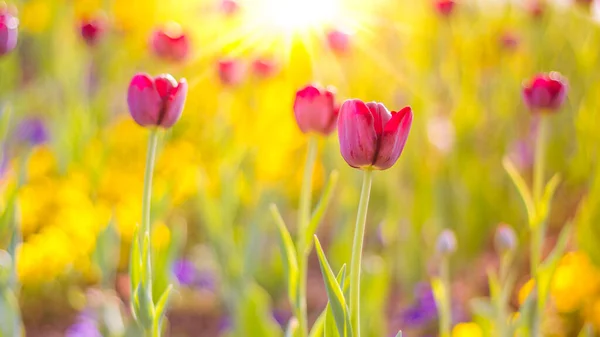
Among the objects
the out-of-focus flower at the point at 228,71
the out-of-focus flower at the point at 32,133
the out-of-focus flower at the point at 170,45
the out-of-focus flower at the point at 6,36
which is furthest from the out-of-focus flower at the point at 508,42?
the out-of-focus flower at the point at 32,133

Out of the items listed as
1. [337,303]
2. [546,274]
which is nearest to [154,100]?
[337,303]

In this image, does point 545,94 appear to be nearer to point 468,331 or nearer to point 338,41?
point 468,331

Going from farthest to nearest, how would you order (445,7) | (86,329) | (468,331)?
1. (445,7)
2. (86,329)
3. (468,331)

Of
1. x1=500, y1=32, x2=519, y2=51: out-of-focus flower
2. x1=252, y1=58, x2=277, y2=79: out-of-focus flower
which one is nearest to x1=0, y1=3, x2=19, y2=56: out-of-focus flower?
x1=252, y1=58, x2=277, y2=79: out-of-focus flower

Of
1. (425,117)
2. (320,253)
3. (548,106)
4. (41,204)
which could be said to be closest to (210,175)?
(41,204)

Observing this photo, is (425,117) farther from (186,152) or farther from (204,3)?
(204,3)

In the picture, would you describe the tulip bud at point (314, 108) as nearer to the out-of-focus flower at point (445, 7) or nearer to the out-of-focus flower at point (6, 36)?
the out-of-focus flower at point (6, 36)
